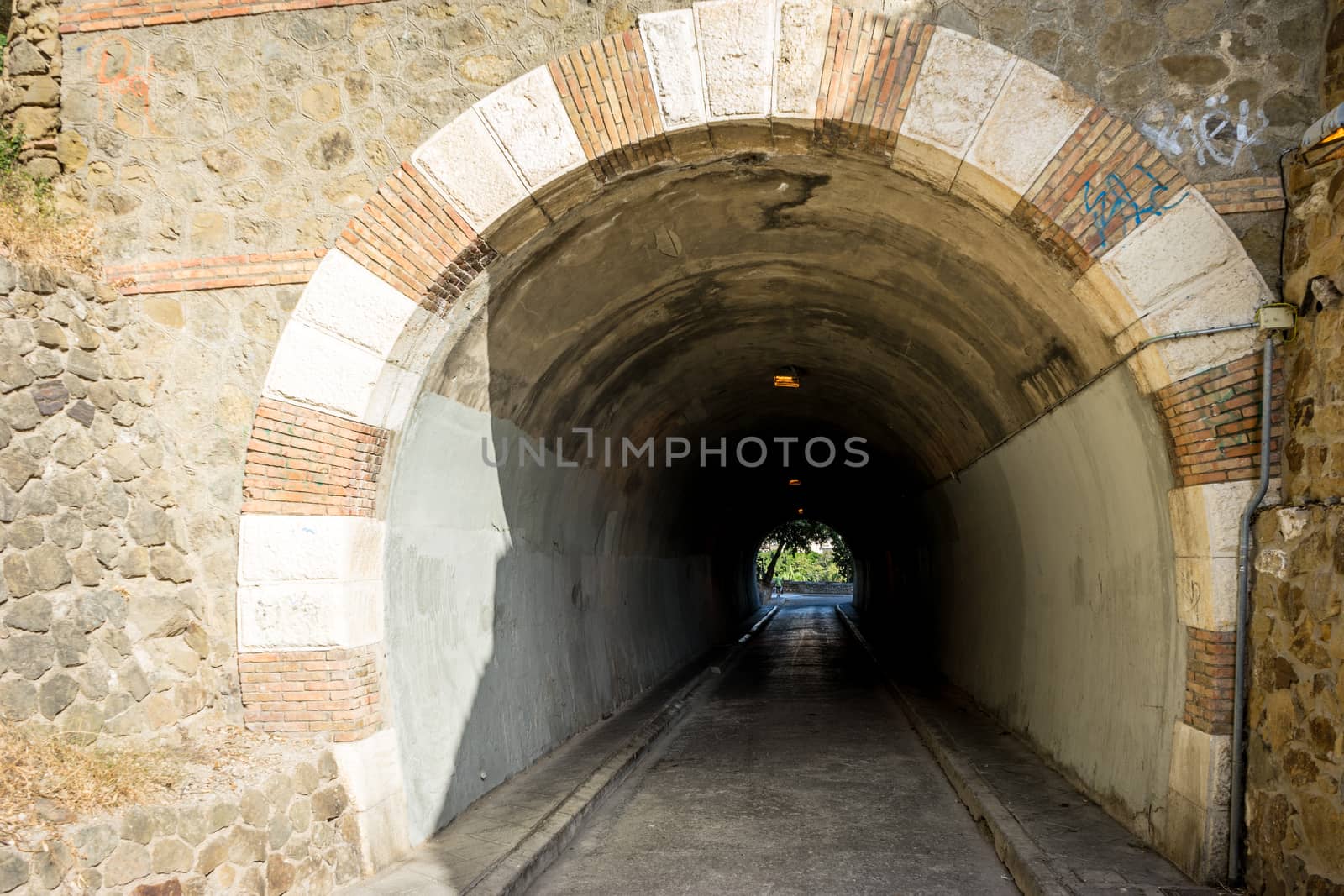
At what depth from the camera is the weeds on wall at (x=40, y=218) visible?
22.1 feet

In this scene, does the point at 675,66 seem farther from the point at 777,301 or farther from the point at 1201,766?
the point at 1201,766

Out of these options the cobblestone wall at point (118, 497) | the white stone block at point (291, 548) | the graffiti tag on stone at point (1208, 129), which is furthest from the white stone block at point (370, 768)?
the graffiti tag on stone at point (1208, 129)

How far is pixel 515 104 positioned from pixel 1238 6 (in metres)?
4.53

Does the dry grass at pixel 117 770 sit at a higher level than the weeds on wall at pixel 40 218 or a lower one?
lower

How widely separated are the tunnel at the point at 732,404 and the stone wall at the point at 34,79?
3223 mm

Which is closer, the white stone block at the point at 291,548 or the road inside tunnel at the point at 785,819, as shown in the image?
the white stone block at the point at 291,548

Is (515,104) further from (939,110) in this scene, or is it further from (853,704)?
(853,704)

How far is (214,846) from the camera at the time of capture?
5.28 metres

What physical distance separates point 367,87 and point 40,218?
7.86 feet

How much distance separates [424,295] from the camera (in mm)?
6656

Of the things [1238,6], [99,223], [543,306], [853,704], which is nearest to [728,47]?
[543,306]

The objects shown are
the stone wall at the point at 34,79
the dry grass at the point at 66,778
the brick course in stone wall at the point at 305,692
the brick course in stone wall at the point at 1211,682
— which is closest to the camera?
the dry grass at the point at 66,778

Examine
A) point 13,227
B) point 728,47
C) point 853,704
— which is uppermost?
point 728,47

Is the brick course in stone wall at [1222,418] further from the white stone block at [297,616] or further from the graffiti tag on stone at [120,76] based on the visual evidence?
the graffiti tag on stone at [120,76]
